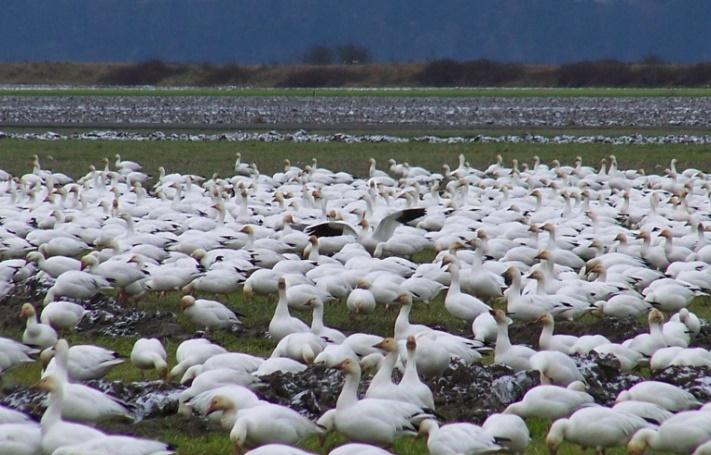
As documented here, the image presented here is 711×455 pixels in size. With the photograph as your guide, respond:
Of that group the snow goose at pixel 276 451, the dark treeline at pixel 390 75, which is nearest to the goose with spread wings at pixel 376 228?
the snow goose at pixel 276 451

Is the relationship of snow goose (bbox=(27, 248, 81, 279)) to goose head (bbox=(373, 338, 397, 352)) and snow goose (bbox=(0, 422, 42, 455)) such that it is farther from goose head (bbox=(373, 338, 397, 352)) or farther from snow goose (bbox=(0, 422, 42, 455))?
snow goose (bbox=(0, 422, 42, 455))

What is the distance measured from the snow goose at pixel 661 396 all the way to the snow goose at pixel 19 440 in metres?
3.54

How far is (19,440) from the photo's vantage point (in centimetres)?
663

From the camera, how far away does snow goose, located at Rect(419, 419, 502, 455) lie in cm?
662

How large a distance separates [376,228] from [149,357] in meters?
6.12

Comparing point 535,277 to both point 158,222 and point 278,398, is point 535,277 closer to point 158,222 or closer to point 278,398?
point 278,398

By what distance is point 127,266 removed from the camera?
11.9m

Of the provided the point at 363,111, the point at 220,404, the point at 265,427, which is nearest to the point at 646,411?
the point at 265,427

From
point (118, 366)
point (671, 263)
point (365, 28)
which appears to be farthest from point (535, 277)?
point (365, 28)

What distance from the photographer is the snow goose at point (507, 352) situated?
29.5 ft

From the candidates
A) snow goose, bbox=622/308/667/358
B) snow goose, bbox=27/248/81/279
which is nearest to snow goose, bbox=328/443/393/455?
snow goose, bbox=622/308/667/358

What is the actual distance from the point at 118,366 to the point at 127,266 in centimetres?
229

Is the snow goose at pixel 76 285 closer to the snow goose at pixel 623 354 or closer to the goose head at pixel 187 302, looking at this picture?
the goose head at pixel 187 302

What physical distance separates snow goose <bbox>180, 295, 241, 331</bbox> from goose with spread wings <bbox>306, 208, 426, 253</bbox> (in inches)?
155
